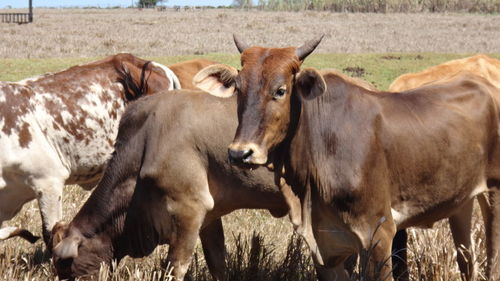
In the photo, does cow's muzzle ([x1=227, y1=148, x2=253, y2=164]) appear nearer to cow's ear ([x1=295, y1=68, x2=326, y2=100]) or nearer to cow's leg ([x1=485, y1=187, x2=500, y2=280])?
cow's ear ([x1=295, y1=68, x2=326, y2=100])

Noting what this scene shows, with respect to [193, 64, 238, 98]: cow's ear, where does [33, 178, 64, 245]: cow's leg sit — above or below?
below

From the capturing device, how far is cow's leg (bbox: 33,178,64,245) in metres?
7.05

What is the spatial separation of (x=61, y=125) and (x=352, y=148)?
364 cm

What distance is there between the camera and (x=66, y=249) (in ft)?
19.2

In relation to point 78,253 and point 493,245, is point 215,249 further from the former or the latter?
point 493,245

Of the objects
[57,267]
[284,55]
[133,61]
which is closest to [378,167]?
[284,55]

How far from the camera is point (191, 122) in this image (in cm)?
584

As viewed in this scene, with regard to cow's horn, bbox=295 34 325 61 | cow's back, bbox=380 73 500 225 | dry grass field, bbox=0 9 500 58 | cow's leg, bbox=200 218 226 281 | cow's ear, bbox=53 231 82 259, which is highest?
cow's horn, bbox=295 34 325 61

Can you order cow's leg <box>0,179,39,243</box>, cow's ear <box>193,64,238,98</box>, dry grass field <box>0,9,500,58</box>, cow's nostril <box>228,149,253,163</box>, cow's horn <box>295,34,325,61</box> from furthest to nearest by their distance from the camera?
dry grass field <box>0,9,500,58</box>, cow's leg <box>0,179,39,243</box>, cow's ear <box>193,64,238,98</box>, cow's horn <box>295,34,325,61</box>, cow's nostril <box>228,149,253,163</box>

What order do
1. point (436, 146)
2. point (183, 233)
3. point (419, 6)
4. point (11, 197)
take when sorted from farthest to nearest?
point (419, 6), point (11, 197), point (183, 233), point (436, 146)

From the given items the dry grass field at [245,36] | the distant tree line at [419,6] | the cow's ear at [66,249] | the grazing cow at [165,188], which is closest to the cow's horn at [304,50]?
the grazing cow at [165,188]

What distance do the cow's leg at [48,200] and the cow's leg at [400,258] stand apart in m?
3.01

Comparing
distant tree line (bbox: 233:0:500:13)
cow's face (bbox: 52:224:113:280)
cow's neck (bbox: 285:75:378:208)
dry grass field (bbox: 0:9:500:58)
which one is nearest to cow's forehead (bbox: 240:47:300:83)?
cow's neck (bbox: 285:75:378:208)

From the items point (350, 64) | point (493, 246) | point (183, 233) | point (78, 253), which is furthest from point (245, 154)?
point (350, 64)
